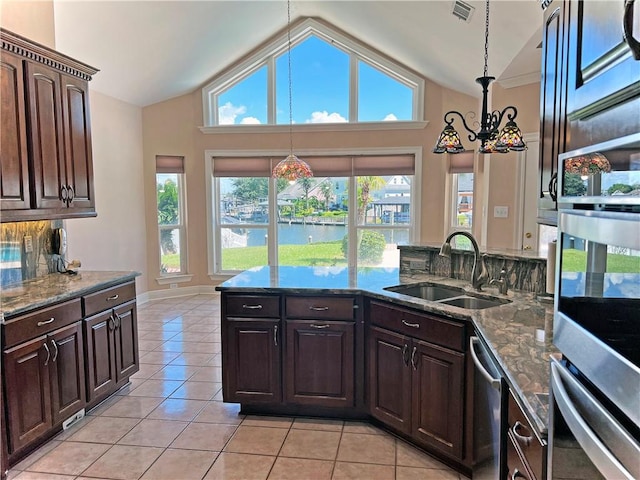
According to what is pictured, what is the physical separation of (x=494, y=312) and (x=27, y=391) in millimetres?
2641

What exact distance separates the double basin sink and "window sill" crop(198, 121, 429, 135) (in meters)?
3.71

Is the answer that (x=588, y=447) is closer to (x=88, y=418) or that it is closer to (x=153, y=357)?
(x=88, y=418)

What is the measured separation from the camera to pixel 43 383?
2.56 m

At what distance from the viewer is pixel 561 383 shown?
2.99ft

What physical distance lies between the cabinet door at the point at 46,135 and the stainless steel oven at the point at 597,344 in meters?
3.22

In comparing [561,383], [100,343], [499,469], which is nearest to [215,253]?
[100,343]

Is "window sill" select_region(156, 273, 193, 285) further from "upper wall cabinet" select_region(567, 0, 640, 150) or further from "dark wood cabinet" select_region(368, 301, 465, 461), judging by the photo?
"upper wall cabinet" select_region(567, 0, 640, 150)

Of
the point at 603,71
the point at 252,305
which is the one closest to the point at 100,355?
the point at 252,305

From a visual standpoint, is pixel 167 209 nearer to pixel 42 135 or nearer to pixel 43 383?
Result: pixel 42 135

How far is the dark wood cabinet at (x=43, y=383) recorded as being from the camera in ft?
7.72

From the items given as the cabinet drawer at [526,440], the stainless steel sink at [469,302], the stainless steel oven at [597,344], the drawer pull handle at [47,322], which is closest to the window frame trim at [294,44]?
the stainless steel sink at [469,302]

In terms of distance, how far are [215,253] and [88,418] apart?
12.9ft

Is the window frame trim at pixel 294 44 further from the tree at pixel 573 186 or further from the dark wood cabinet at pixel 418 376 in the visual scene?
the tree at pixel 573 186

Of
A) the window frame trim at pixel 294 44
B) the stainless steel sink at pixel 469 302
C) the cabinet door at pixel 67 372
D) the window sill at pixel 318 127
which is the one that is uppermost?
the window frame trim at pixel 294 44
